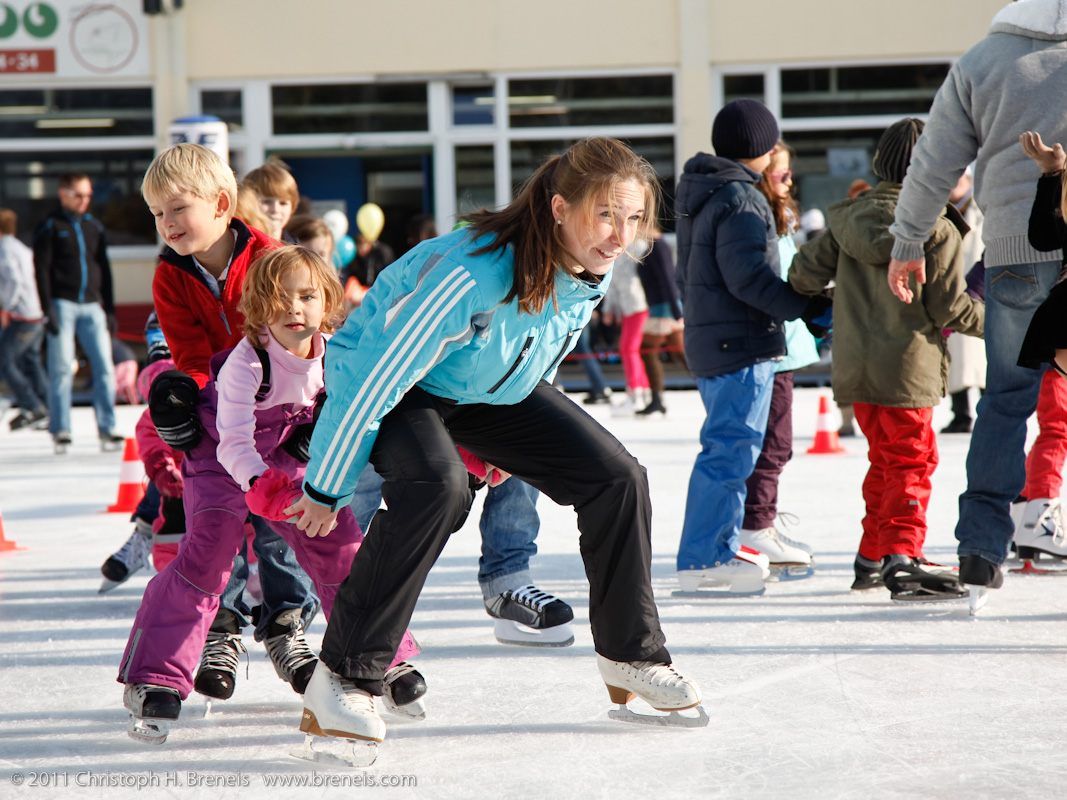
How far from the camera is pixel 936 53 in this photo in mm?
14883

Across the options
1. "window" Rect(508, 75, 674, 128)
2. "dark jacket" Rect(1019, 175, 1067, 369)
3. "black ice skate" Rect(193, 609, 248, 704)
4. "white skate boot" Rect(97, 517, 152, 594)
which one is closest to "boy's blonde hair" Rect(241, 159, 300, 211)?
"white skate boot" Rect(97, 517, 152, 594)

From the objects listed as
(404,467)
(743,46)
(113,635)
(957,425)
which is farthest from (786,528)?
(743,46)

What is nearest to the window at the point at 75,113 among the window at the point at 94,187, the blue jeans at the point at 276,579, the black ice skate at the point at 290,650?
the window at the point at 94,187

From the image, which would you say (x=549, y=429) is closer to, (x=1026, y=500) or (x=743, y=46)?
(x=1026, y=500)

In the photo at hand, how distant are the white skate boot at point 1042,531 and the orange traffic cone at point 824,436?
10.7 feet

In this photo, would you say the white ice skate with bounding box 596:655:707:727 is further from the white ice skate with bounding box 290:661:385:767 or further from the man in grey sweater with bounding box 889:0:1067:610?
the man in grey sweater with bounding box 889:0:1067:610

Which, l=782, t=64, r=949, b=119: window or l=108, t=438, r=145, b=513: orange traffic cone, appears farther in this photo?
l=782, t=64, r=949, b=119: window

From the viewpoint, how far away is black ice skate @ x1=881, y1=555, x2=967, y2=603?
4309mm

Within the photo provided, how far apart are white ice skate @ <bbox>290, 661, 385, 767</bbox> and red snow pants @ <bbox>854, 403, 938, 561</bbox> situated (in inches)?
82.9

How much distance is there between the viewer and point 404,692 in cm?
316

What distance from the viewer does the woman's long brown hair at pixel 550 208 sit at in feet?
9.54

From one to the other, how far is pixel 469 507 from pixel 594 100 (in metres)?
13.0

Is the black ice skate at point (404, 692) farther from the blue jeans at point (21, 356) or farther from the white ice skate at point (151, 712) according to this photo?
the blue jeans at point (21, 356)

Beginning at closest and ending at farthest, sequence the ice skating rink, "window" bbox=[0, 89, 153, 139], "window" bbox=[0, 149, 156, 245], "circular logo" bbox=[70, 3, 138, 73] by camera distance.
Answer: the ice skating rink → "circular logo" bbox=[70, 3, 138, 73] → "window" bbox=[0, 89, 153, 139] → "window" bbox=[0, 149, 156, 245]
